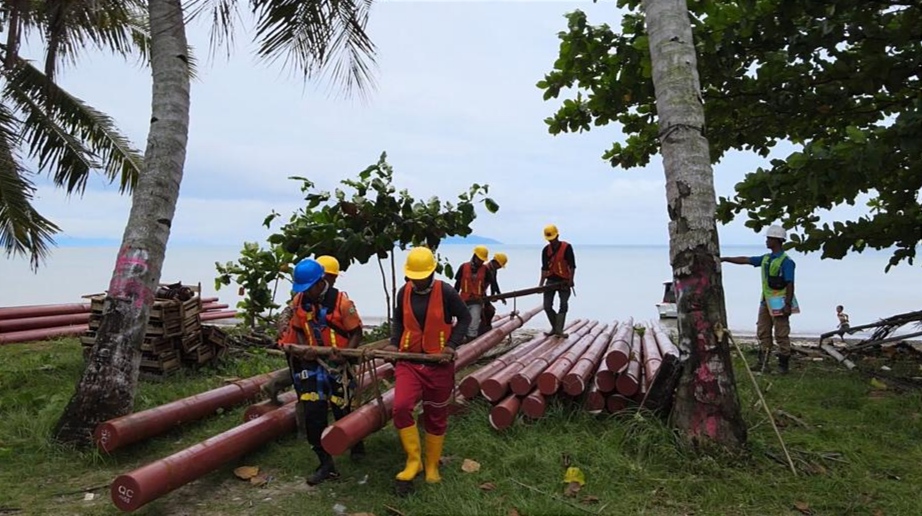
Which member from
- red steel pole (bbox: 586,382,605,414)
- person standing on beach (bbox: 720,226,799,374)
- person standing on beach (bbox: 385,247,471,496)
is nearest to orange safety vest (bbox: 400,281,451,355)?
person standing on beach (bbox: 385,247,471,496)

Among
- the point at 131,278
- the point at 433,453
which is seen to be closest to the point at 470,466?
the point at 433,453

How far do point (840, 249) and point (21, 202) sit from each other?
12.0 metres

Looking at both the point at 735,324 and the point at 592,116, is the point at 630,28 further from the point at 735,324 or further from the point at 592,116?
the point at 735,324

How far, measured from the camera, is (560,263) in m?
9.92

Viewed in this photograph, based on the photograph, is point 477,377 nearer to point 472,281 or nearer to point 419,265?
point 419,265

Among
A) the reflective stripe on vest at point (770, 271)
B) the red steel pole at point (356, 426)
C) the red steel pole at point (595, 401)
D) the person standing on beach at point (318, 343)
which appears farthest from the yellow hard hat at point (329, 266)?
the reflective stripe on vest at point (770, 271)

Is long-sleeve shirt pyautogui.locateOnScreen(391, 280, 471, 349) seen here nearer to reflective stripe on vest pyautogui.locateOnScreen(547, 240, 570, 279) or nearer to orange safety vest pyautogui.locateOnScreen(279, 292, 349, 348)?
orange safety vest pyautogui.locateOnScreen(279, 292, 349, 348)

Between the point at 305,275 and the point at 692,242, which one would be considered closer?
the point at 305,275

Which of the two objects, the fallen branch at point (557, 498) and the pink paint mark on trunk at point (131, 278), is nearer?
the fallen branch at point (557, 498)

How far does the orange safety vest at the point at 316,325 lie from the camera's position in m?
4.91

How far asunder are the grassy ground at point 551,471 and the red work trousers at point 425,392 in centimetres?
46

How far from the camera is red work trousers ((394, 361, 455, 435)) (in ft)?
15.0

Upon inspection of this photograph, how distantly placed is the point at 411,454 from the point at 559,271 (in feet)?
19.3

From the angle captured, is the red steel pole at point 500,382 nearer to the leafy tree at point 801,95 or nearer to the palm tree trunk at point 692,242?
the palm tree trunk at point 692,242
